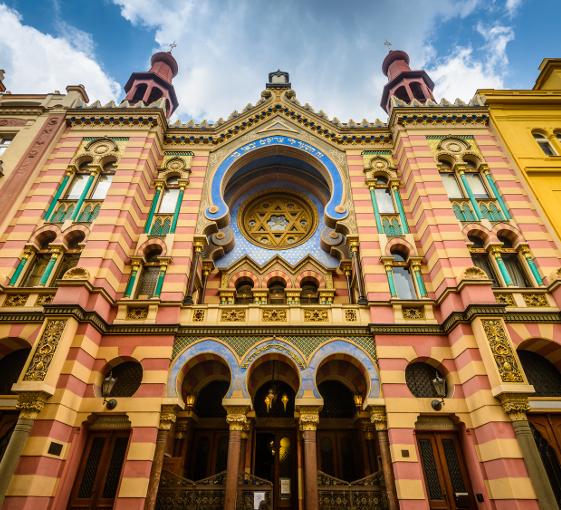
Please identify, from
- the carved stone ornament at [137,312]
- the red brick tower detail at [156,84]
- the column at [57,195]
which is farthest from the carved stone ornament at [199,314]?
the red brick tower detail at [156,84]

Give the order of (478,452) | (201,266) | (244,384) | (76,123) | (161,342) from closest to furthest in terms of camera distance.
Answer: (478,452) → (244,384) → (161,342) → (201,266) → (76,123)

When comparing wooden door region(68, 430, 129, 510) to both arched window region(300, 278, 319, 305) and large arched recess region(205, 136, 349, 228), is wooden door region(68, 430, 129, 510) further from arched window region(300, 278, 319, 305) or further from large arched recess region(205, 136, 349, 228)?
large arched recess region(205, 136, 349, 228)

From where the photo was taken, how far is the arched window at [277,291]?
16.2m

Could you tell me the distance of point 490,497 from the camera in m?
9.48

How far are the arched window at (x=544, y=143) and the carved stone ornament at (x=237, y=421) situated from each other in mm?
18138

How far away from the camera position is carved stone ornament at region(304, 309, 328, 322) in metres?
13.2

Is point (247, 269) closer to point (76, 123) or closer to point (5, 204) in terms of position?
point (5, 204)

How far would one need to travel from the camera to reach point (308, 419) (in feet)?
36.7

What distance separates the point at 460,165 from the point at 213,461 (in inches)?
665

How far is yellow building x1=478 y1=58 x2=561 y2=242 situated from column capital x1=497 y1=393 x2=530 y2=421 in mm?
9068

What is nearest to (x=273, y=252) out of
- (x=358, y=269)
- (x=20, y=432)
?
(x=358, y=269)

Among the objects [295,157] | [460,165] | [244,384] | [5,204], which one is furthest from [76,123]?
[460,165]

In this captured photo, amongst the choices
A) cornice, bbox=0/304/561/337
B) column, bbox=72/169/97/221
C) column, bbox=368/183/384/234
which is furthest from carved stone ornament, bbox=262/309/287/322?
column, bbox=72/169/97/221

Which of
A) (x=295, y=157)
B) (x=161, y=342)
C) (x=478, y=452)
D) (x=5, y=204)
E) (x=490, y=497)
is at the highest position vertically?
(x=295, y=157)
